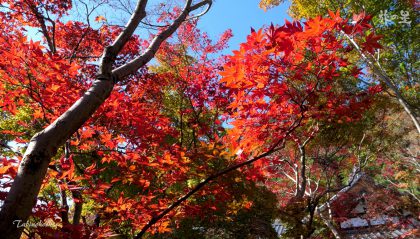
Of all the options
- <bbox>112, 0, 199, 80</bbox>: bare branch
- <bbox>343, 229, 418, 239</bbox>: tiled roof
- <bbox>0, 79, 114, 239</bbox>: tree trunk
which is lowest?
<bbox>0, 79, 114, 239</bbox>: tree trunk

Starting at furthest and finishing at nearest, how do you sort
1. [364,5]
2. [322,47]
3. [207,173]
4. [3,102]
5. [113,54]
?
[364,5] → [207,173] → [3,102] → [322,47] → [113,54]

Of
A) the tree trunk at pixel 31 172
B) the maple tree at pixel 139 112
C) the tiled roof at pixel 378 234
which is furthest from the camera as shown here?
the tiled roof at pixel 378 234

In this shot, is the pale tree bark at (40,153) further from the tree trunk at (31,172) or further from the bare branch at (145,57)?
the bare branch at (145,57)

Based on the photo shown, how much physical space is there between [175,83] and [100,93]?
783 centimetres

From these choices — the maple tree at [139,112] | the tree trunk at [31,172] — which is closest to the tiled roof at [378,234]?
the maple tree at [139,112]

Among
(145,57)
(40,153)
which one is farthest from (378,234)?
(40,153)

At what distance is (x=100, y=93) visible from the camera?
2.00 meters

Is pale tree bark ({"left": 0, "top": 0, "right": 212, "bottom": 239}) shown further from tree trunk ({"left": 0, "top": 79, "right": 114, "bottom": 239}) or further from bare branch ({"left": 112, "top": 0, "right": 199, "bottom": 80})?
bare branch ({"left": 112, "top": 0, "right": 199, "bottom": 80})

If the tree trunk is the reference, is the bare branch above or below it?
above

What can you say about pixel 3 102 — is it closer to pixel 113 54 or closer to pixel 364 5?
pixel 113 54

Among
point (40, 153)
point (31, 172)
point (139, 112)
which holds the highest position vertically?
point (139, 112)

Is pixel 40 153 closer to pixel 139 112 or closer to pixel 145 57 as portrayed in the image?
pixel 145 57

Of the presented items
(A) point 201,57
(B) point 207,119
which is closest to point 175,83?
(A) point 201,57

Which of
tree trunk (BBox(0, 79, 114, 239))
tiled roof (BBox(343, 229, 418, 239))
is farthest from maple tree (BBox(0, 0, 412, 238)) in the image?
tiled roof (BBox(343, 229, 418, 239))
